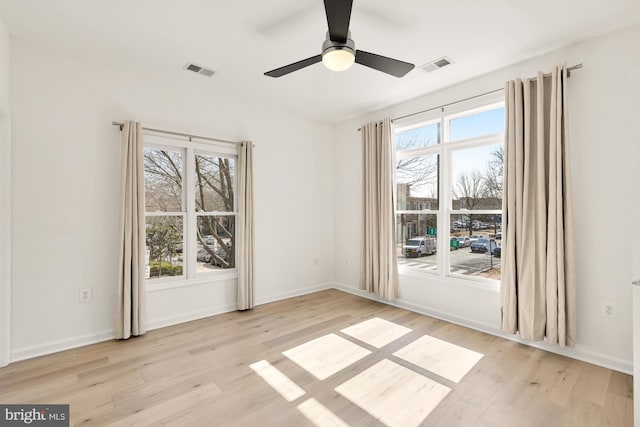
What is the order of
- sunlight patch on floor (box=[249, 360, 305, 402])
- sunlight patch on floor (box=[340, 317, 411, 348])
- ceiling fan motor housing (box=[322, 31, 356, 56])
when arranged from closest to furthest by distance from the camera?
1. ceiling fan motor housing (box=[322, 31, 356, 56])
2. sunlight patch on floor (box=[249, 360, 305, 402])
3. sunlight patch on floor (box=[340, 317, 411, 348])

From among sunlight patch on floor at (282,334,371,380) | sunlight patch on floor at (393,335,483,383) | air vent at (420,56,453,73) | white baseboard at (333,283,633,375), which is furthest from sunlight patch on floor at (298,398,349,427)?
air vent at (420,56,453,73)

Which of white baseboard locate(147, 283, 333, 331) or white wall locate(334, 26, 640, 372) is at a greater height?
white wall locate(334, 26, 640, 372)

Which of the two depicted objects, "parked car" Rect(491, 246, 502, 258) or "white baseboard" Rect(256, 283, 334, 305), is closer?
"parked car" Rect(491, 246, 502, 258)

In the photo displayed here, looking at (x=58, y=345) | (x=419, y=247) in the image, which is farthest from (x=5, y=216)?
(x=419, y=247)

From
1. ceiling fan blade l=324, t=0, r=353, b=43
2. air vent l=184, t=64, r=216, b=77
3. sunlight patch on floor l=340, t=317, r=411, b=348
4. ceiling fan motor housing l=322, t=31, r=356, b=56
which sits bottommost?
sunlight patch on floor l=340, t=317, r=411, b=348

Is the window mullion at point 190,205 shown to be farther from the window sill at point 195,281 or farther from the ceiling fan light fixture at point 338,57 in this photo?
the ceiling fan light fixture at point 338,57

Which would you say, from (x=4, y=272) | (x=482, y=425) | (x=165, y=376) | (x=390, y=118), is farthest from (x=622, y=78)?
(x=4, y=272)

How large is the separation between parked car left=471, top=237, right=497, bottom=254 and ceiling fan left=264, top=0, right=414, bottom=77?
2.08 meters

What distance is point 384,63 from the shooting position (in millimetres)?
2443

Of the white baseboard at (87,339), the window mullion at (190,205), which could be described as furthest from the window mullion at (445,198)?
the window mullion at (190,205)

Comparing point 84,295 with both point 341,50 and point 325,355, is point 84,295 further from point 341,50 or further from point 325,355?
point 341,50

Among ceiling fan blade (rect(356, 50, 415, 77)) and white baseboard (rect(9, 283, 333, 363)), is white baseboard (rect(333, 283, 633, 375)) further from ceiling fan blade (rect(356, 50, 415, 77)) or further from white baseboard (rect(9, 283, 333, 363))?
ceiling fan blade (rect(356, 50, 415, 77))

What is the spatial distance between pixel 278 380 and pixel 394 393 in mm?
872

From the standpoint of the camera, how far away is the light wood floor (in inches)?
78.4
